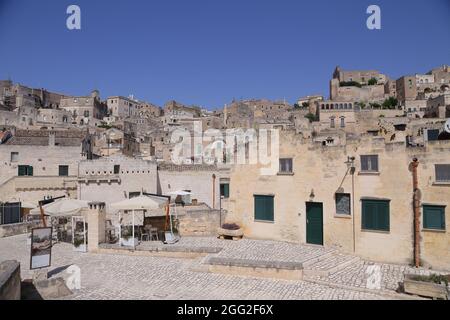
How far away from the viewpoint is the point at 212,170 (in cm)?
3123

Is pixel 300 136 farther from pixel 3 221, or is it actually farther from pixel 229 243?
pixel 3 221

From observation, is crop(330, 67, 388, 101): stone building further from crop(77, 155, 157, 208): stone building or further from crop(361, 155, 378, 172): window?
crop(361, 155, 378, 172): window

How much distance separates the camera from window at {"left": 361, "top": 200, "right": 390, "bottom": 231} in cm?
1522

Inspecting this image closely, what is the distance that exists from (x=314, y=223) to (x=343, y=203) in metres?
1.68

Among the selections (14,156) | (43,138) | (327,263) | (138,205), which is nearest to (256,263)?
(327,263)

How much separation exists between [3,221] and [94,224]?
34.6 feet

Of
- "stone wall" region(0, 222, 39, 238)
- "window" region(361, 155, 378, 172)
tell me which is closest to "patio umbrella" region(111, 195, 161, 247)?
"stone wall" region(0, 222, 39, 238)

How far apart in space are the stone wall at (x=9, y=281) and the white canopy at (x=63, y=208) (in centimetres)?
840

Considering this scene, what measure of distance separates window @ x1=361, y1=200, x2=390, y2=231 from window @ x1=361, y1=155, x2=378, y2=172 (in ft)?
4.46

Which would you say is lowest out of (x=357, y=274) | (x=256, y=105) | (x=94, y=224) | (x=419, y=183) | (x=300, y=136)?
(x=357, y=274)

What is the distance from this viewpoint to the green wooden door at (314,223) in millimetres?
16938

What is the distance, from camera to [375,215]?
15469mm
